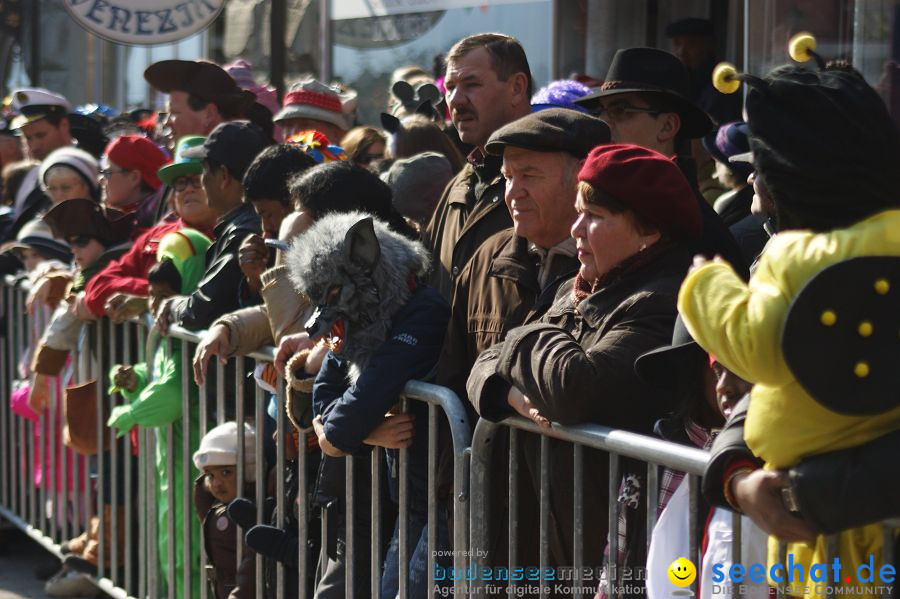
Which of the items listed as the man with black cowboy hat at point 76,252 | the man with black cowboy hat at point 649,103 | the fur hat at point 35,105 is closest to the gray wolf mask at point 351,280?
the man with black cowboy hat at point 649,103

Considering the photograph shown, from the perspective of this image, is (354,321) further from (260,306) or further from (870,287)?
(870,287)

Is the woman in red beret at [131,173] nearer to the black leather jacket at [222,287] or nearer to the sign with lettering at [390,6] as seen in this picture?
the black leather jacket at [222,287]

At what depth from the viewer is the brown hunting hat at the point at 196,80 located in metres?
7.57

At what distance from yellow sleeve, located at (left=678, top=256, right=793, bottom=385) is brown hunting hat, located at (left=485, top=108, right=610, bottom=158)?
129cm

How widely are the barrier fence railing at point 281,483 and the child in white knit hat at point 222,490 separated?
6 centimetres

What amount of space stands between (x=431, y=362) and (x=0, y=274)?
4.65 m

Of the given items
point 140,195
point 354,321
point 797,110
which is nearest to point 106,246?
point 140,195

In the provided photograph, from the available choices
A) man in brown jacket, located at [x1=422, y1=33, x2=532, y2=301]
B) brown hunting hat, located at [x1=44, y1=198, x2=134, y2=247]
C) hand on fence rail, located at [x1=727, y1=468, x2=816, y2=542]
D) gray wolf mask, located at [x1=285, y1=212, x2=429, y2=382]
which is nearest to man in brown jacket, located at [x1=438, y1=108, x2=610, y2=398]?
gray wolf mask, located at [x1=285, y1=212, x2=429, y2=382]

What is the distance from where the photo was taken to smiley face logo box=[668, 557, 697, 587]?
3.08 m

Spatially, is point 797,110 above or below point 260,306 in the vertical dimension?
above

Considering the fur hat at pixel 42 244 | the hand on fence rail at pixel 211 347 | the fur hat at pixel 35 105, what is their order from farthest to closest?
the fur hat at pixel 35 105, the fur hat at pixel 42 244, the hand on fence rail at pixel 211 347

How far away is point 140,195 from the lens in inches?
305

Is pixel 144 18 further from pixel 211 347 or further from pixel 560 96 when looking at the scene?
pixel 211 347

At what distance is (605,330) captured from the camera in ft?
11.6
